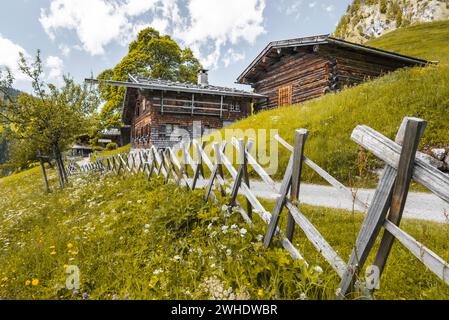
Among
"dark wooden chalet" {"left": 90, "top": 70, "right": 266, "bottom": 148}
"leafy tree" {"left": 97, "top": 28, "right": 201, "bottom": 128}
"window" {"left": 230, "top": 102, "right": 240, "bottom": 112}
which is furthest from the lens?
"leafy tree" {"left": 97, "top": 28, "right": 201, "bottom": 128}

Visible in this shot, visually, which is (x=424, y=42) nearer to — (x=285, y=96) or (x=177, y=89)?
(x=285, y=96)

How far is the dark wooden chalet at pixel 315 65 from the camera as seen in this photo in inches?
605

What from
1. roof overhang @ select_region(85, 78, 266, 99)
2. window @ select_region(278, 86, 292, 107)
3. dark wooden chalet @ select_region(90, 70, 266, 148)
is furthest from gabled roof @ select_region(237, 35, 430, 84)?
dark wooden chalet @ select_region(90, 70, 266, 148)

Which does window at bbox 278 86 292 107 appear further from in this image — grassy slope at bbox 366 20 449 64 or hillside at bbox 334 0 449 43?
hillside at bbox 334 0 449 43

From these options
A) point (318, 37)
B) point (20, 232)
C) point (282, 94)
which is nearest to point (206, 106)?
point (282, 94)

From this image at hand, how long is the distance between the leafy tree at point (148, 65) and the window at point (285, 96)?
65.5 feet

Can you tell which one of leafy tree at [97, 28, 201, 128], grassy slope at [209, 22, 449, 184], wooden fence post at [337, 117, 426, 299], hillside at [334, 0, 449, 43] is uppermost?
hillside at [334, 0, 449, 43]

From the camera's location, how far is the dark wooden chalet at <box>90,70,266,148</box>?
1988 centimetres

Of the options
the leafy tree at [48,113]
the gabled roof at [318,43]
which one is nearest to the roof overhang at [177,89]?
the gabled roof at [318,43]

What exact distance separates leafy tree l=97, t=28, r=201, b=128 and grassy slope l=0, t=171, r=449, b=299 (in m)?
29.6

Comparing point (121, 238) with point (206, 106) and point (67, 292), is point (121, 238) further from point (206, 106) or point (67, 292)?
point (206, 106)

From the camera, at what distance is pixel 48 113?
34.3 ft

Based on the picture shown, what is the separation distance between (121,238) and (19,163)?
14.8 m

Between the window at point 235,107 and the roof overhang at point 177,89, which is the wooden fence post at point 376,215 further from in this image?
the window at point 235,107
